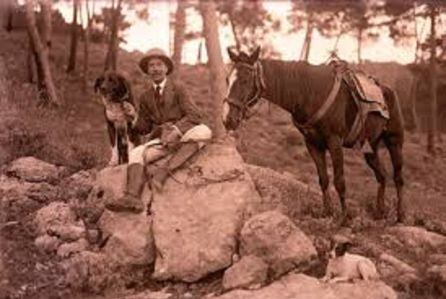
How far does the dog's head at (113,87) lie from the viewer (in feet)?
33.7

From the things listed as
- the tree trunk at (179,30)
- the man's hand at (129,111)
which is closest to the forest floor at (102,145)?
the man's hand at (129,111)

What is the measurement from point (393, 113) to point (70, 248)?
215 inches

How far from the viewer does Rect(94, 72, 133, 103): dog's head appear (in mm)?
10266

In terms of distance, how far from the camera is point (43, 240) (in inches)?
362

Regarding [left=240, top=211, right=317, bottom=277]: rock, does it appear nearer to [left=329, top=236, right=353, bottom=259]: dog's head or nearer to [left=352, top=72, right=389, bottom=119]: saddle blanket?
[left=329, top=236, right=353, bottom=259]: dog's head

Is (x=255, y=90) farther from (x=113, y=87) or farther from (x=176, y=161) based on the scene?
(x=113, y=87)

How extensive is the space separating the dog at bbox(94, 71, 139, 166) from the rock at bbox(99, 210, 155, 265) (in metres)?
1.41

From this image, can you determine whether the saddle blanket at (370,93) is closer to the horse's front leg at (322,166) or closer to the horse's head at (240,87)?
the horse's front leg at (322,166)

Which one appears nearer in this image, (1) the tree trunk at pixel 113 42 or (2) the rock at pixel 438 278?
(2) the rock at pixel 438 278

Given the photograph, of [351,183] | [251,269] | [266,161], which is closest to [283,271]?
[251,269]

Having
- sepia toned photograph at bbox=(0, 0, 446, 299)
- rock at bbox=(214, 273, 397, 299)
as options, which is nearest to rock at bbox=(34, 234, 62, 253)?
sepia toned photograph at bbox=(0, 0, 446, 299)

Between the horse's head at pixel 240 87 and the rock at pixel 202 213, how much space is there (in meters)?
0.85

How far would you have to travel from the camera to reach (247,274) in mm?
7930

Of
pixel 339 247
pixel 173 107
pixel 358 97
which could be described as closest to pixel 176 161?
pixel 173 107
